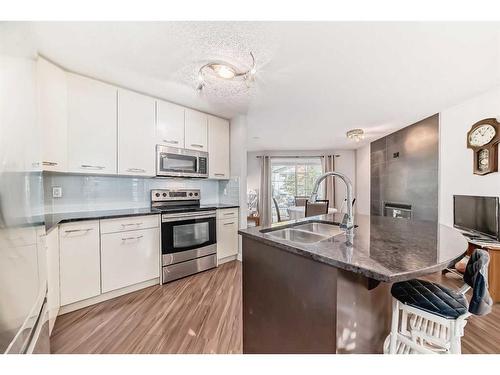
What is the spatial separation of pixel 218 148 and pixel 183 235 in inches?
54.7

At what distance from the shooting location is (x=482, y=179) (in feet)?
8.31

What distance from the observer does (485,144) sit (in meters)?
2.45

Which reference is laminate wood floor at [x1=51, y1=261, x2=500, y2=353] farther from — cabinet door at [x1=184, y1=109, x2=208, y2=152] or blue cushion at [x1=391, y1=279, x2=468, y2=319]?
cabinet door at [x1=184, y1=109, x2=208, y2=152]

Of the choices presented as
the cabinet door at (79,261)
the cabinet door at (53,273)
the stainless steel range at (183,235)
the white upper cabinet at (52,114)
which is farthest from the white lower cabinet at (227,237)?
the white upper cabinet at (52,114)

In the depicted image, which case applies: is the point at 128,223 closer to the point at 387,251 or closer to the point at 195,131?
the point at 195,131

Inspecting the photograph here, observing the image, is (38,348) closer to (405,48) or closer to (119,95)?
(119,95)

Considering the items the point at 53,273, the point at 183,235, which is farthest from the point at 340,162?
the point at 53,273

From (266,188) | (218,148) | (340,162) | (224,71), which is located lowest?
(266,188)

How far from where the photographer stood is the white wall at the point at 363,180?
18.3ft

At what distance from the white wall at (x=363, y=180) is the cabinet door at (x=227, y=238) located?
13.1 feet

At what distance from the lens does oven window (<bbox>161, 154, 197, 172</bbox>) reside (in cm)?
263

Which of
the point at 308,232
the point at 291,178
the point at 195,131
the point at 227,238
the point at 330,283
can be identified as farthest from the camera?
the point at 291,178

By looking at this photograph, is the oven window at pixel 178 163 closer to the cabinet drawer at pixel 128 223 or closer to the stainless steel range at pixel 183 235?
the stainless steel range at pixel 183 235

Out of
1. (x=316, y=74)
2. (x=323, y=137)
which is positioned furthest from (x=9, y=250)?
(x=323, y=137)
